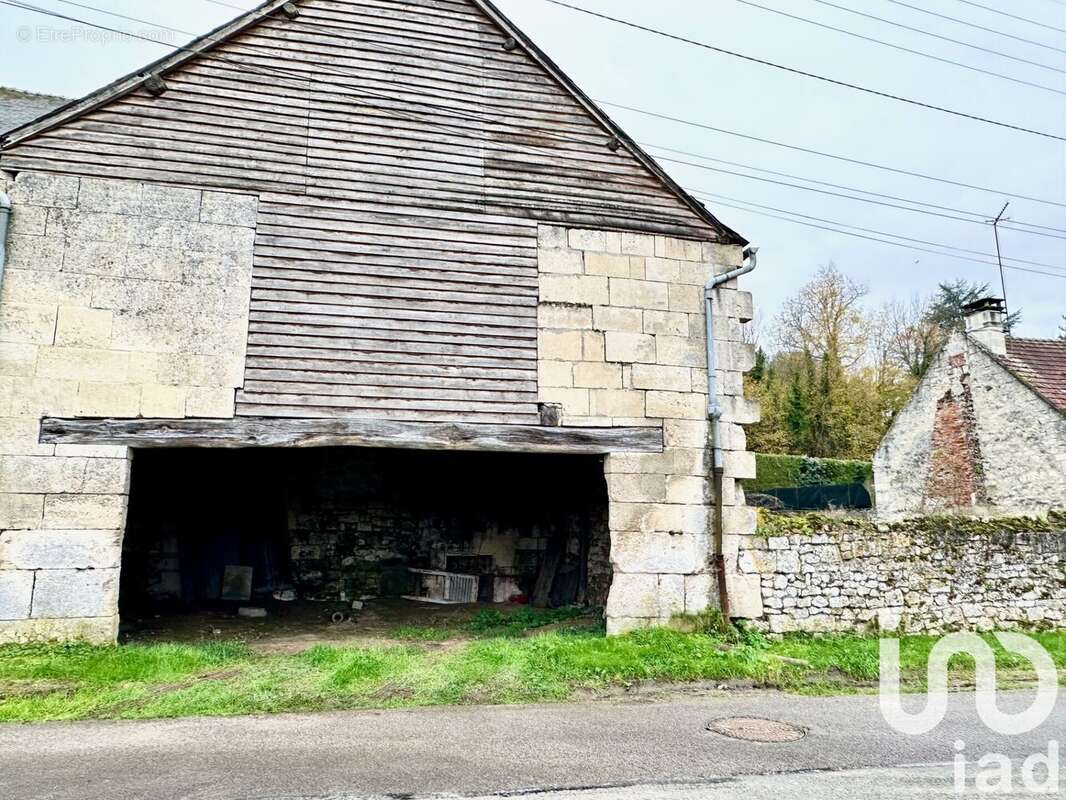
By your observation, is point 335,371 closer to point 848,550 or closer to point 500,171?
point 500,171

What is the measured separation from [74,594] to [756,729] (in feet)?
20.9

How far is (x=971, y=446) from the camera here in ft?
58.7

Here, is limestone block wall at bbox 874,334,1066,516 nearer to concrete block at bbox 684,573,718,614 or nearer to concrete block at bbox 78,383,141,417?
concrete block at bbox 684,573,718,614

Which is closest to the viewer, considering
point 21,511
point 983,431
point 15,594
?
point 15,594

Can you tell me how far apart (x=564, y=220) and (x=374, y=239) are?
2302 mm

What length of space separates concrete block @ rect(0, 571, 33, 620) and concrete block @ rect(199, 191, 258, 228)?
13.0ft

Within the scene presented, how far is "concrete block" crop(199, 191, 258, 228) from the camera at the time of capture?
26.8ft

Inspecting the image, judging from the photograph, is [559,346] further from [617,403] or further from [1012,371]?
[1012,371]

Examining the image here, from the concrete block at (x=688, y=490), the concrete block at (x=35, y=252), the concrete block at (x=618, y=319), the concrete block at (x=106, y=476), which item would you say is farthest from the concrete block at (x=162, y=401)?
the concrete block at (x=688, y=490)

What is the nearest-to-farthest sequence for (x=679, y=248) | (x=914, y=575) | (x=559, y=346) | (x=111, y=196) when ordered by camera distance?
(x=111, y=196)
(x=559, y=346)
(x=679, y=248)
(x=914, y=575)

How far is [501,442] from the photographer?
8.45m

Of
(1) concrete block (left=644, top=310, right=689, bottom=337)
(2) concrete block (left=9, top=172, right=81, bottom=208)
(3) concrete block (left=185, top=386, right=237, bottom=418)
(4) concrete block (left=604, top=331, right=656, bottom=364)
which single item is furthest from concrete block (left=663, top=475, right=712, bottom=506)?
(2) concrete block (left=9, top=172, right=81, bottom=208)

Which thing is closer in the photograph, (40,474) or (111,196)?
(40,474)

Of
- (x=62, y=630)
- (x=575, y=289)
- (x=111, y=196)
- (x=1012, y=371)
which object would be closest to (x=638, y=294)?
(x=575, y=289)
